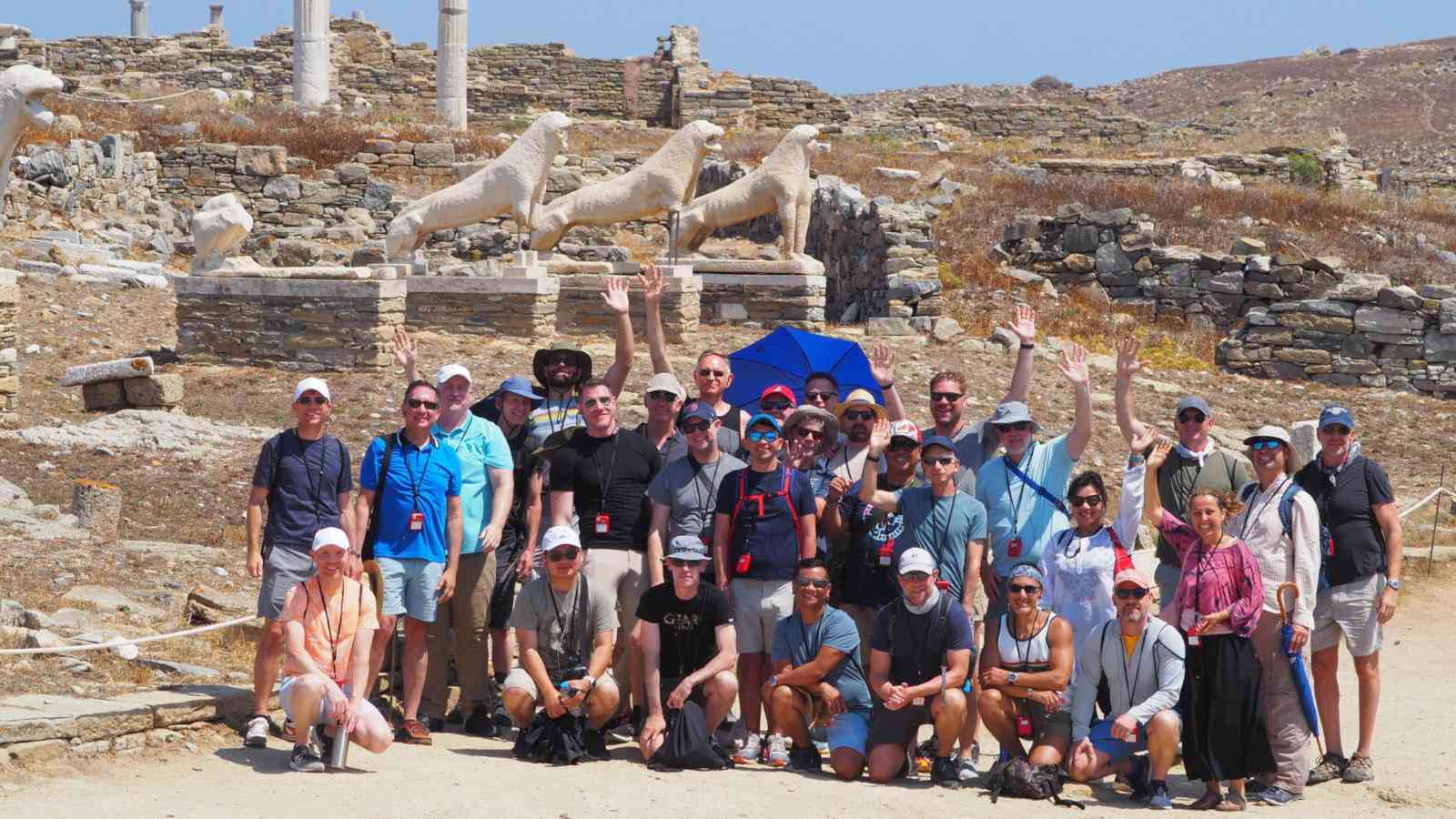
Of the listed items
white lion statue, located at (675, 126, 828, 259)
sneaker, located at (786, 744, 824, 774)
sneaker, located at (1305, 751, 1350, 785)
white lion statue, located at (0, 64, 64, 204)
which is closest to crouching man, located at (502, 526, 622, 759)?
sneaker, located at (786, 744, 824, 774)

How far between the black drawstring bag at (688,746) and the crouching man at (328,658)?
1140mm

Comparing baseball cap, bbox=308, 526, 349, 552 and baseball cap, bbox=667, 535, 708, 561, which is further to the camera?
baseball cap, bbox=667, 535, 708, 561

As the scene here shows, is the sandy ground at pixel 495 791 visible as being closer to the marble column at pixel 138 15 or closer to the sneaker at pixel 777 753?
the sneaker at pixel 777 753

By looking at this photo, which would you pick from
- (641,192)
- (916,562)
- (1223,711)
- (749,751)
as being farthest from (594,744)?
(641,192)

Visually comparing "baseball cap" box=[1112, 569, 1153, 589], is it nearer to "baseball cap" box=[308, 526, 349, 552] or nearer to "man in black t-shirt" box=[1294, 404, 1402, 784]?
"man in black t-shirt" box=[1294, 404, 1402, 784]

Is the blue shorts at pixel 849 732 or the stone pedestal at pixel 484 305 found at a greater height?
the stone pedestal at pixel 484 305

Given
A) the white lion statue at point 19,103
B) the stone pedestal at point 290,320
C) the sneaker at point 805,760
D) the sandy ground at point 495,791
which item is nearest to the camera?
the sandy ground at point 495,791

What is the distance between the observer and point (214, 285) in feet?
51.2

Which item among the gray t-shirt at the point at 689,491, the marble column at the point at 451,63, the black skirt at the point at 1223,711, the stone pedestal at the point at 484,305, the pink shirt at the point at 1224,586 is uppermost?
the marble column at the point at 451,63

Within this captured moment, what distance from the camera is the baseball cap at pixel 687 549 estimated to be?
282 inches

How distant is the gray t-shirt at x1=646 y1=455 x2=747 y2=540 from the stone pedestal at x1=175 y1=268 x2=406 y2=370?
8100mm

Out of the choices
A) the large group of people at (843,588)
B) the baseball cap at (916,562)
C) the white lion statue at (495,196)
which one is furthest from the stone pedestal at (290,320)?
the baseball cap at (916,562)

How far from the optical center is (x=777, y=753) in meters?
7.31

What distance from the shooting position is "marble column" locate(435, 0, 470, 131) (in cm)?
3316
